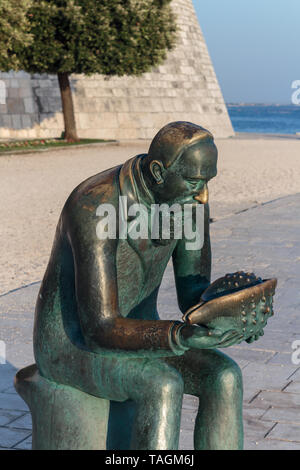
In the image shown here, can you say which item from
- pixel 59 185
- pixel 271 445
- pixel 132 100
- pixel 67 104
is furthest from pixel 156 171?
pixel 132 100

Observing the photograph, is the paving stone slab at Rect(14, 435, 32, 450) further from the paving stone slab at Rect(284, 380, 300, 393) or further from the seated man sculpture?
the paving stone slab at Rect(284, 380, 300, 393)

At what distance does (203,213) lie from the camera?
8.40 ft

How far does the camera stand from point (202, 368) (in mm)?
2490

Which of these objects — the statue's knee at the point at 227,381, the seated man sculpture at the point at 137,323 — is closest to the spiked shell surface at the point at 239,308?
the seated man sculpture at the point at 137,323

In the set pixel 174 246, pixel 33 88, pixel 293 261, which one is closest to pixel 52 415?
pixel 174 246

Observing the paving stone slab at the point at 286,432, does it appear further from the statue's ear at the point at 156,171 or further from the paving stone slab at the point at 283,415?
the statue's ear at the point at 156,171

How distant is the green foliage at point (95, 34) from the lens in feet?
69.1

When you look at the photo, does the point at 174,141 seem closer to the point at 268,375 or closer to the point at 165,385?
the point at 165,385

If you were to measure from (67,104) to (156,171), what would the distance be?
21.8 metres

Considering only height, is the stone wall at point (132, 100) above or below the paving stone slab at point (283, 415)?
above

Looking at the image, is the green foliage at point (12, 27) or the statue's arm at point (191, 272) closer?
the statue's arm at point (191, 272)

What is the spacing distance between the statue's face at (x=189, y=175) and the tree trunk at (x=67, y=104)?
21.7m

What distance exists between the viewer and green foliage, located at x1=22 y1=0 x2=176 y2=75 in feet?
69.1
